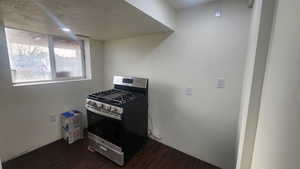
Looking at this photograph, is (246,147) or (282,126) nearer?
(282,126)

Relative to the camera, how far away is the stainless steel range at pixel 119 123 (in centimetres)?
172

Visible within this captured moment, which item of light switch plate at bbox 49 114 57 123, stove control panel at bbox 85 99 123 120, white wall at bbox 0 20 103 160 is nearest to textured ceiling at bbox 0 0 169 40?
white wall at bbox 0 20 103 160

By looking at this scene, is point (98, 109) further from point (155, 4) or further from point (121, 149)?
point (155, 4)

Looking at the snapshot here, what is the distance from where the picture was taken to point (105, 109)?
1.78 metres

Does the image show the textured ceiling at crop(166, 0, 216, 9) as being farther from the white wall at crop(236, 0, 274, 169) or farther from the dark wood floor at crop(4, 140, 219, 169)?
the dark wood floor at crop(4, 140, 219, 169)

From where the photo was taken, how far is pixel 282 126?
1.63 feet

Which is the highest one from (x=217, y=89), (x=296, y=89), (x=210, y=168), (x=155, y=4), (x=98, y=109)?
(x=155, y=4)

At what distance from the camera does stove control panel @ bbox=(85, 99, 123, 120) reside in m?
1.67

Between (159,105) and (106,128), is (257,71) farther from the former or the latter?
(106,128)

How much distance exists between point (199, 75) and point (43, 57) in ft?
8.62

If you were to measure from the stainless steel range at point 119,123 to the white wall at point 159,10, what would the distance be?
95 centimetres

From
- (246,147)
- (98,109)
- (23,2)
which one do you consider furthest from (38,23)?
(246,147)

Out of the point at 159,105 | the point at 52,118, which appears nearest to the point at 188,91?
the point at 159,105

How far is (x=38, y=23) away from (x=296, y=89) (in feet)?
7.99
